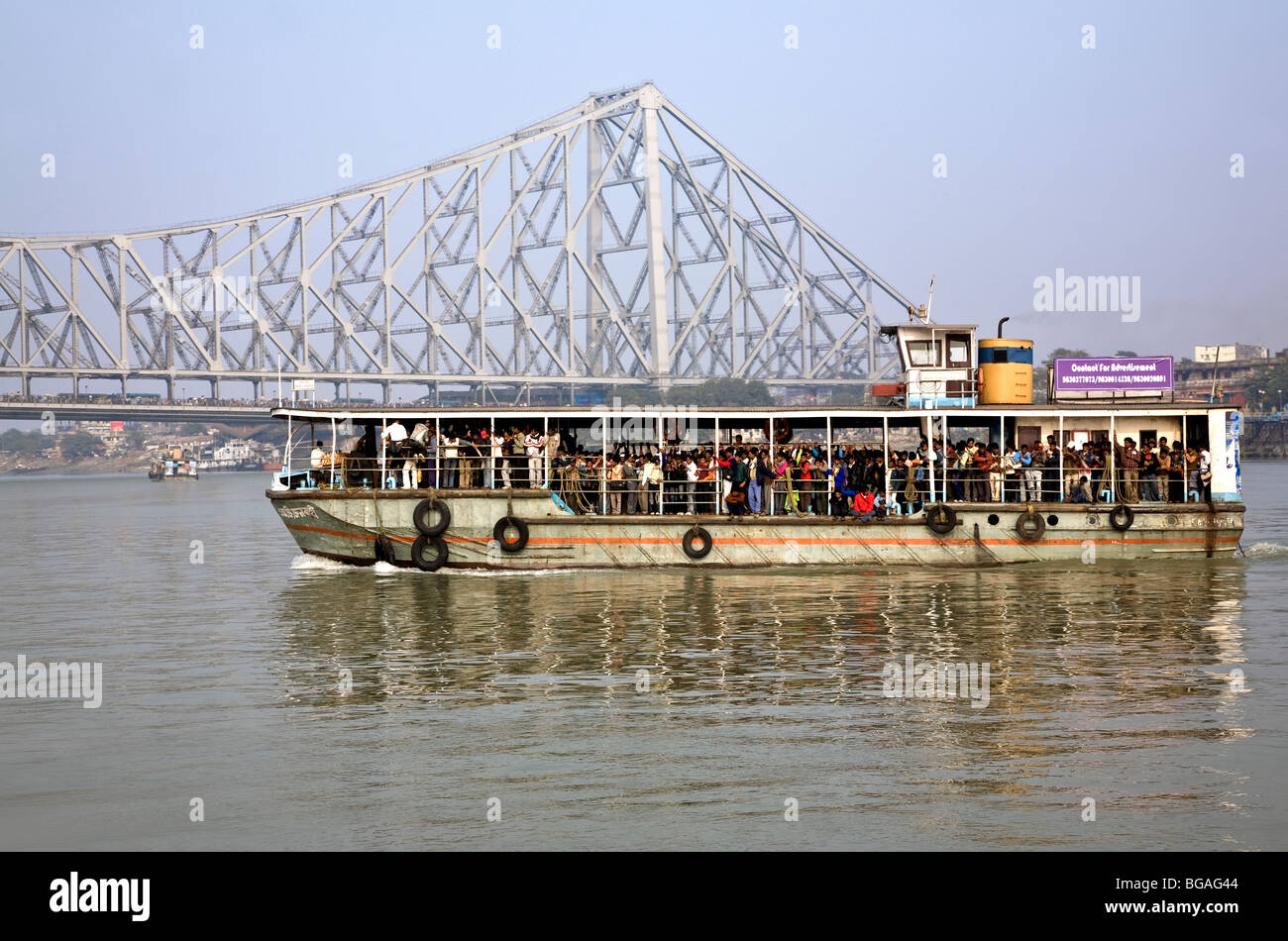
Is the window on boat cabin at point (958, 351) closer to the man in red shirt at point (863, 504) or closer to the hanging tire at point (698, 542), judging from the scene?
the man in red shirt at point (863, 504)

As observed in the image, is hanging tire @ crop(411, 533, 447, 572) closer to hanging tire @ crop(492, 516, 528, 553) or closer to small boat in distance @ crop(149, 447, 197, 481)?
hanging tire @ crop(492, 516, 528, 553)

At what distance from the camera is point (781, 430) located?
31.2 m

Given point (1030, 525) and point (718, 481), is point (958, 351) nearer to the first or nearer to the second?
point (1030, 525)

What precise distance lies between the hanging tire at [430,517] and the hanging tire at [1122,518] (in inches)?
541

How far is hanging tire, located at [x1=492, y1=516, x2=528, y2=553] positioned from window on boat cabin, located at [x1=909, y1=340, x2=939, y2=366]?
9.96 m

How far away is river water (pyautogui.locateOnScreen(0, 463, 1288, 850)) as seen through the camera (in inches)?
455

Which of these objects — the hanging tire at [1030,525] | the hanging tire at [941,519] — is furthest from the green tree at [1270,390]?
the hanging tire at [941,519]

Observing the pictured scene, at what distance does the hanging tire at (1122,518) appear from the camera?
2859cm

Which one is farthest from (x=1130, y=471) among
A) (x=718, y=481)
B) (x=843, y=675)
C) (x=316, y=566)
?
(x=316, y=566)

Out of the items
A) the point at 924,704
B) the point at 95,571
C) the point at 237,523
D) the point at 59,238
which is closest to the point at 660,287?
the point at 59,238

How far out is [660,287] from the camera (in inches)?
5792

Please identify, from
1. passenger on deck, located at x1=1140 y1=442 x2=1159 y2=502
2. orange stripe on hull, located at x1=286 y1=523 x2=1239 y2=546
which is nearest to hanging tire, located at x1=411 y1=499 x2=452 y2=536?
orange stripe on hull, located at x1=286 y1=523 x2=1239 y2=546

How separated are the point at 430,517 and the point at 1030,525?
1235cm
